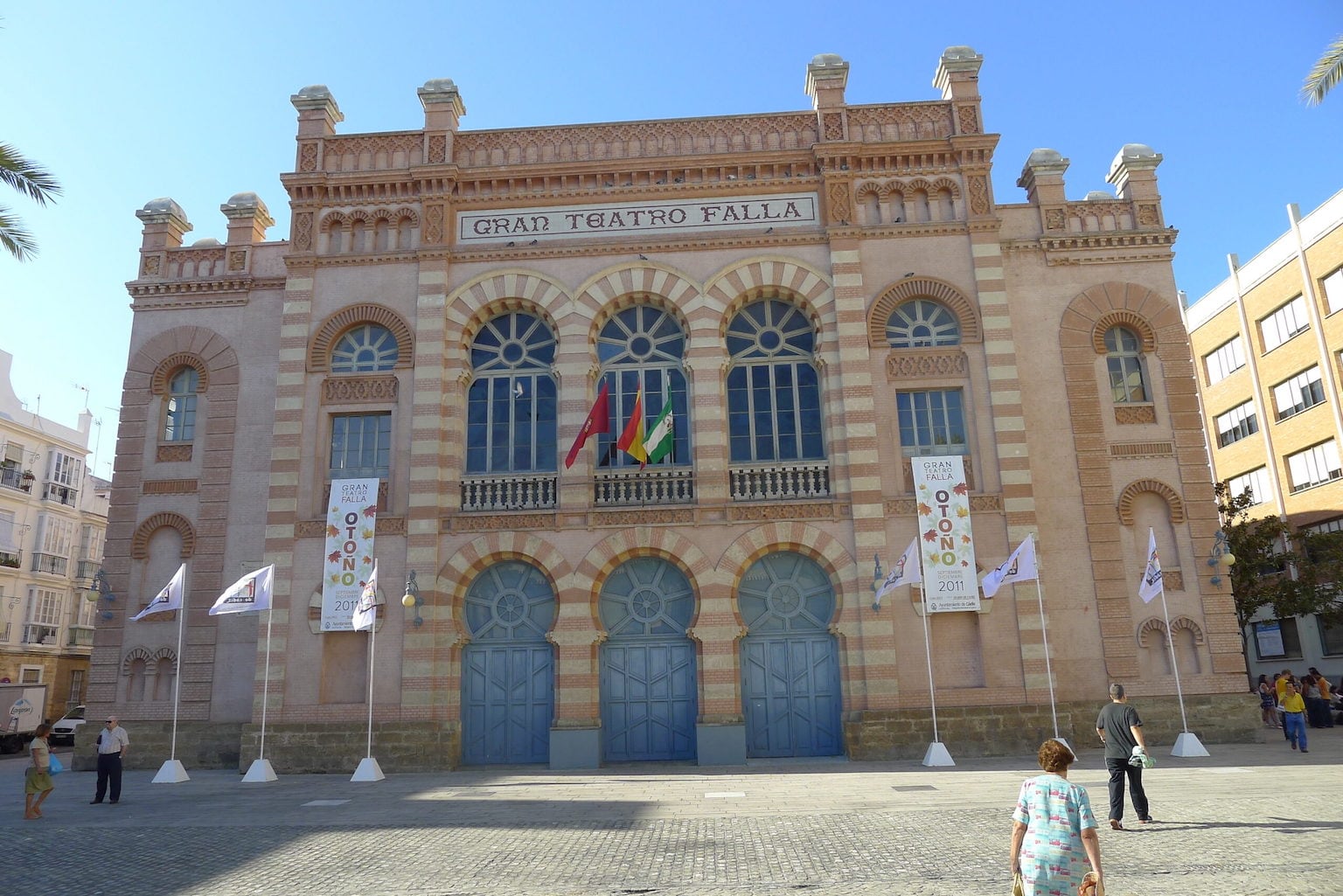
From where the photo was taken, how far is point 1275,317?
3672 cm

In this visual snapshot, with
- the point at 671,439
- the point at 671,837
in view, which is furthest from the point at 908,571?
the point at 671,837

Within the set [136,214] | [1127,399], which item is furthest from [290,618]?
[1127,399]

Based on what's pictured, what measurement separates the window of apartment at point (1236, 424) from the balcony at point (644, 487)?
2780 cm

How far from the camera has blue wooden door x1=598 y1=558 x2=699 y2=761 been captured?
2084cm

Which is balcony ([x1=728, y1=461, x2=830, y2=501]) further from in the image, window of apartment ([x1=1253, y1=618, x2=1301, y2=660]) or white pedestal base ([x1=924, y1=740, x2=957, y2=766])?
window of apartment ([x1=1253, y1=618, x2=1301, y2=660])

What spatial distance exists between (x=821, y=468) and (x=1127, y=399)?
7.63 metres

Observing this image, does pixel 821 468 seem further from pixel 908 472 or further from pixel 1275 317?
pixel 1275 317

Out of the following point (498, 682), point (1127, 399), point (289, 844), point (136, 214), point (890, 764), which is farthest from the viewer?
point (136, 214)

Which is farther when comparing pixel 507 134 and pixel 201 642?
pixel 507 134

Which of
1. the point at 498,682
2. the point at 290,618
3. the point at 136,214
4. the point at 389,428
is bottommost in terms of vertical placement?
the point at 498,682

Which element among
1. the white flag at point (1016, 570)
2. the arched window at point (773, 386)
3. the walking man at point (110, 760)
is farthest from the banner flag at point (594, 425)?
the walking man at point (110, 760)

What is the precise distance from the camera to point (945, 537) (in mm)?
20844

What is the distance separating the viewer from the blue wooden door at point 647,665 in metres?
20.8

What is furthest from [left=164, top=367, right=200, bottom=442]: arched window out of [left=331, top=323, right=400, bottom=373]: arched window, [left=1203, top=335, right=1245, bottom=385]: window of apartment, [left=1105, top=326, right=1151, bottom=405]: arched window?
[left=1203, top=335, right=1245, bottom=385]: window of apartment
